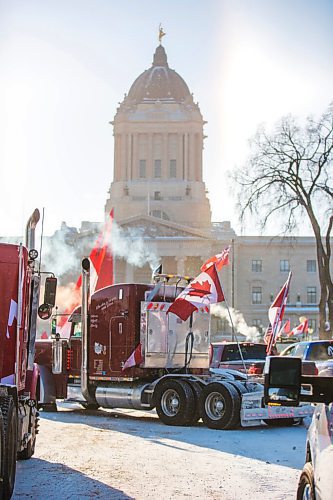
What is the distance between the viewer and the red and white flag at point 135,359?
1850 centimetres

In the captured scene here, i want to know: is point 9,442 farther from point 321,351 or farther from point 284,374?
point 321,351

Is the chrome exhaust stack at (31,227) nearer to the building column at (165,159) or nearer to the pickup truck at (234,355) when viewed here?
the pickup truck at (234,355)

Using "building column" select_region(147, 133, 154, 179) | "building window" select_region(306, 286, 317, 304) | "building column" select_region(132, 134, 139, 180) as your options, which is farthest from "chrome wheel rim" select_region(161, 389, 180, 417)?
"building column" select_region(132, 134, 139, 180)

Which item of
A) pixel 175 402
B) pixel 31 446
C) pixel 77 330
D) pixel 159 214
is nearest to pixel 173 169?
pixel 159 214

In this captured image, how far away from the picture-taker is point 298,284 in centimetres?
10800

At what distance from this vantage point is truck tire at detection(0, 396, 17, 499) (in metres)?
8.28

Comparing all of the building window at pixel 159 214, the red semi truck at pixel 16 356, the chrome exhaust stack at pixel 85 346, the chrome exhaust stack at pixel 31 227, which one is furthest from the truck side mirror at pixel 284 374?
the building window at pixel 159 214

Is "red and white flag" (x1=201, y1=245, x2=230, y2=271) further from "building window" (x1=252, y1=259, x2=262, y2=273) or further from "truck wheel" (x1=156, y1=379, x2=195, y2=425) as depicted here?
"building window" (x1=252, y1=259, x2=262, y2=273)

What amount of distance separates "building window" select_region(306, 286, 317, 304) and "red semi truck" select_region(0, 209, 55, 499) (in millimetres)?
96897

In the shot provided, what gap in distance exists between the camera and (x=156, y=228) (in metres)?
108

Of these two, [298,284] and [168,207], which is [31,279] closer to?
[298,284]

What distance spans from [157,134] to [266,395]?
120667mm

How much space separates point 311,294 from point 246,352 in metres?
83.3

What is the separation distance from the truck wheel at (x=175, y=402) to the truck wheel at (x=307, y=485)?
10758 millimetres
